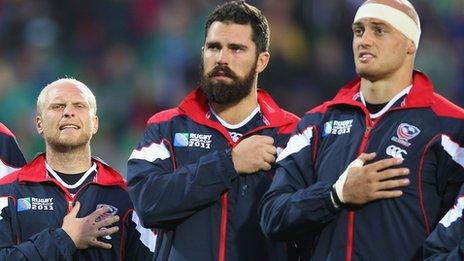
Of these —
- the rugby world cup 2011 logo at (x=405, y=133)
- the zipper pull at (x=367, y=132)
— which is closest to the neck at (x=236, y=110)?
the zipper pull at (x=367, y=132)

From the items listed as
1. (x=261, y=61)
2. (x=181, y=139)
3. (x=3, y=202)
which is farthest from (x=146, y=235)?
(x=261, y=61)

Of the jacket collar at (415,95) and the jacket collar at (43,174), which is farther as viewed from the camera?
the jacket collar at (43,174)

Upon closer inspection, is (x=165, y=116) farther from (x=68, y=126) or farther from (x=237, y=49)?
(x=68, y=126)

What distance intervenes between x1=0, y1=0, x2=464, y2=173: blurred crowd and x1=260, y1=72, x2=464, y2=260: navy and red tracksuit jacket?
4.46 meters

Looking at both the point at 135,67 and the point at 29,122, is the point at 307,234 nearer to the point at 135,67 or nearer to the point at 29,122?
the point at 29,122

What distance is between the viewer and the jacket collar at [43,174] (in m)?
5.81

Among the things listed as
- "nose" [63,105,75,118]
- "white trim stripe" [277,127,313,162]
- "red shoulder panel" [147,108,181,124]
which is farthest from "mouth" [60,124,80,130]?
"white trim stripe" [277,127,313,162]

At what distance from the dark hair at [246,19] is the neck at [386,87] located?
0.70 m

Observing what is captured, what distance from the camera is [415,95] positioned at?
5051 millimetres

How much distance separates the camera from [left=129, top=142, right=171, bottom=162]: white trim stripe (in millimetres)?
5441

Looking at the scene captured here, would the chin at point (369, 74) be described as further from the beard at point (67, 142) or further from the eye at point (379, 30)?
the beard at point (67, 142)

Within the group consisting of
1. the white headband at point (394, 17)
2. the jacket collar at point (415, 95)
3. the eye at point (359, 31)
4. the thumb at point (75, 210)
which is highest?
the white headband at point (394, 17)

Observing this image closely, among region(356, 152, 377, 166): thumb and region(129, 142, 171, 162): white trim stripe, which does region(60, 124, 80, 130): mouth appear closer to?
region(129, 142, 171, 162): white trim stripe

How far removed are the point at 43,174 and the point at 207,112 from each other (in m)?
0.90
